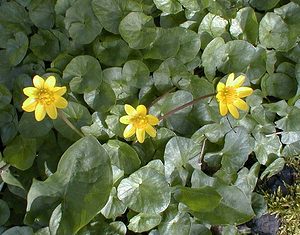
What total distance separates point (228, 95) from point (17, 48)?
762 millimetres

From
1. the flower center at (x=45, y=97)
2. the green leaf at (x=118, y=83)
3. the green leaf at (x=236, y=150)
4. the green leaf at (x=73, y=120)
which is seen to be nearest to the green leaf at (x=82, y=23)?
the green leaf at (x=118, y=83)

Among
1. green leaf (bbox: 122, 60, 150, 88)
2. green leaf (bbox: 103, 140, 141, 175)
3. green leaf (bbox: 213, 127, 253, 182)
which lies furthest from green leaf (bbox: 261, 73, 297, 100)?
green leaf (bbox: 103, 140, 141, 175)

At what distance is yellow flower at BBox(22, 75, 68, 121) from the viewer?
55.4 inches

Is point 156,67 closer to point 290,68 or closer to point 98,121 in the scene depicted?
point 98,121

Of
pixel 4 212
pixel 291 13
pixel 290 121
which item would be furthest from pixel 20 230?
pixel 291 13

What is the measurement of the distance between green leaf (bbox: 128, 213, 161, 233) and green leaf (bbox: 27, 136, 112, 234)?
209mm

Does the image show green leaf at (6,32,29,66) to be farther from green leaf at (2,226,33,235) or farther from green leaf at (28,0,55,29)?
green leaf at (2,226,33,235)

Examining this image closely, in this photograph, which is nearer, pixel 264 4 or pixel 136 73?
pixel 136 73

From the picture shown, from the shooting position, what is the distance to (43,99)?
140cm

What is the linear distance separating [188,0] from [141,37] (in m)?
0.22

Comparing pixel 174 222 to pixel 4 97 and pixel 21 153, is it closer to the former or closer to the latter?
pixel 21 153

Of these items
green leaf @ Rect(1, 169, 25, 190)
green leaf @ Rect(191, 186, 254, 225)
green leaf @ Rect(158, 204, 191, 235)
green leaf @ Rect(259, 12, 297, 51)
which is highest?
green leaf @ Rect(259, 12, 297, 51)

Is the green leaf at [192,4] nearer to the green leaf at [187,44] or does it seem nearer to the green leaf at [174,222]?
the green leaf at [187,44]

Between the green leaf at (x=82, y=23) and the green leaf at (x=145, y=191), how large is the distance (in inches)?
19.4
